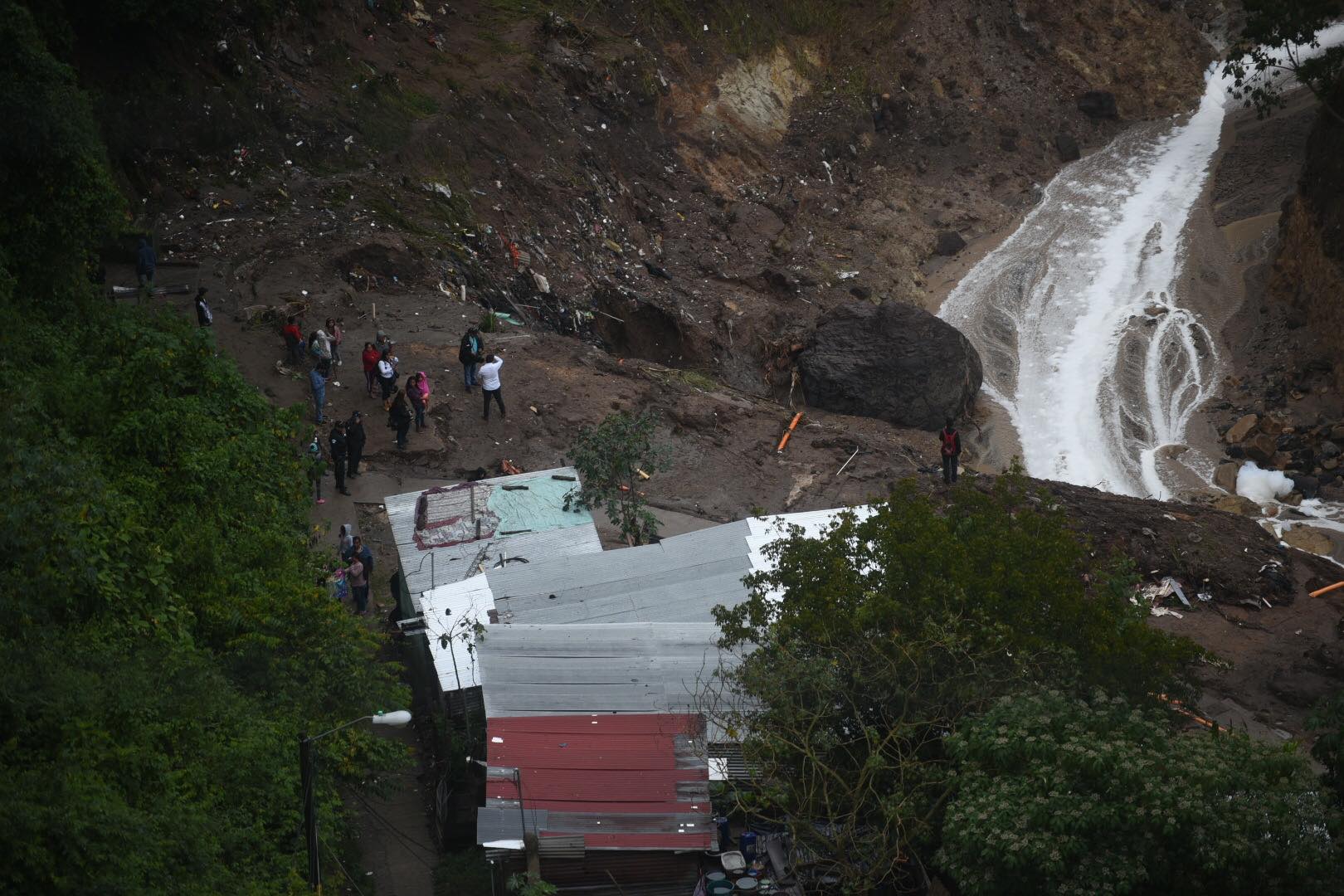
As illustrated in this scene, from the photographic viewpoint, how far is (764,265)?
115ft

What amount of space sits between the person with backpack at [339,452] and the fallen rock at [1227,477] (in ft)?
58.7

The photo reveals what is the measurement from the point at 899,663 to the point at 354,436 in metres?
11.3

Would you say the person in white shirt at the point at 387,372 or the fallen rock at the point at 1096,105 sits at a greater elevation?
the fallen rock at the point at 1096,105

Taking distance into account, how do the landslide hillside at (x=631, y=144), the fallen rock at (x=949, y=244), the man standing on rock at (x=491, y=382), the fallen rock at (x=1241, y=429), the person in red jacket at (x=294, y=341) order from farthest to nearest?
the fallen rock at (x=949, y=244)
the fallen rock at (x=1241, y=429)
the landslide hillside at (x=631, y=144)
the person in red jacket at (x=294, y=341)
the man standing on rock at (x=491, y=382)

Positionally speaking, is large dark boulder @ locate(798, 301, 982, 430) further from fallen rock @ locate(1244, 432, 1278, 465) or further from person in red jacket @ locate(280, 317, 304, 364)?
person in red jacket @ locate(280, 317, 304, 364)

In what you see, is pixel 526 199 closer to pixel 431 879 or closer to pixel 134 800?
pixel 431 879

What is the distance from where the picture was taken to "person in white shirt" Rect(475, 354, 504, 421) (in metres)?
22.8

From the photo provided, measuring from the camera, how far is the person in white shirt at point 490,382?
74.8 feet

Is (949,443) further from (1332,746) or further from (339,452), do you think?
(1332,746)

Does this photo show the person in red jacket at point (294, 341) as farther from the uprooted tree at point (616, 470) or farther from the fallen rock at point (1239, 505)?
the fallen rock at point (1239, 505)

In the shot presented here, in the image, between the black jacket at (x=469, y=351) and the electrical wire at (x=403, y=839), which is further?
the black jacket at (x=469, y=351)

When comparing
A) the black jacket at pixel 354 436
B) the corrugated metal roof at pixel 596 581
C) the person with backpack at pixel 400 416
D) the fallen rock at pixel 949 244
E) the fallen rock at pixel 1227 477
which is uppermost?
the fallen rock at pixel 949 244

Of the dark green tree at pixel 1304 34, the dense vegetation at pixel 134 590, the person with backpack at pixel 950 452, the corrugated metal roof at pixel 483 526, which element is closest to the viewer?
the dense vegetation at pixel 134 590

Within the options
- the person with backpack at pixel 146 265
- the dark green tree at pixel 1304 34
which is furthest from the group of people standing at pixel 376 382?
the dark green tree at pixel 1304 34
